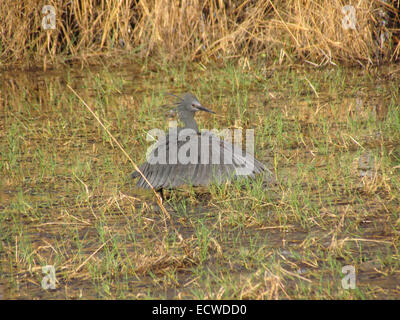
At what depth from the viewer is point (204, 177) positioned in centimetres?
453

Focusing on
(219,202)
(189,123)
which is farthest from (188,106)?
(219,202)

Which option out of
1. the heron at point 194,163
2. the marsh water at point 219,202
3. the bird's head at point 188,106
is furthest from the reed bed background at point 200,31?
the heron at point 194,163

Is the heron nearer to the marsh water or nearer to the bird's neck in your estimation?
the marsh water

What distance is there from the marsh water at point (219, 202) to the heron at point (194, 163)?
0.31 feet

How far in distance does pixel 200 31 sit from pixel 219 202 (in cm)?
423

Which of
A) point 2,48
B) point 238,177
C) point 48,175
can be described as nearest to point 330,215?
point 238,177

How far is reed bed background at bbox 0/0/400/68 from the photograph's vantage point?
24.3 feet

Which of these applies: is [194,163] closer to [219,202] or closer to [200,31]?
[219,202]

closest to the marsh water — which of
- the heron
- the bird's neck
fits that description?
the heron

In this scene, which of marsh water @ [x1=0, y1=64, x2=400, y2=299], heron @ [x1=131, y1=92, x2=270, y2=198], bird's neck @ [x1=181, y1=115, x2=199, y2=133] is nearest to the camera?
marsh water @ [x1=0, y1=64, x2=400, y2=299]

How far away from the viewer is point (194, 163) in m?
4.57

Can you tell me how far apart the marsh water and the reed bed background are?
19.7 inches

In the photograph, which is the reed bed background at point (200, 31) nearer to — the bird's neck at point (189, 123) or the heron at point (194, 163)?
the bird's neck at point (189, 123)

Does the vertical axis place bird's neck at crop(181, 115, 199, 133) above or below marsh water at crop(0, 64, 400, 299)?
above
